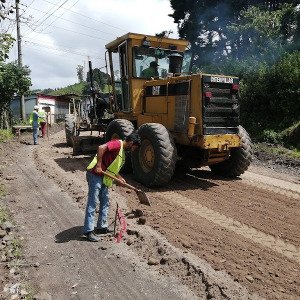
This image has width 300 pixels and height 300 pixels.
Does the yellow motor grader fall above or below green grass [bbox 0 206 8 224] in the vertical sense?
above

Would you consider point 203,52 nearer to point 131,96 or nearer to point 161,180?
point 131,96

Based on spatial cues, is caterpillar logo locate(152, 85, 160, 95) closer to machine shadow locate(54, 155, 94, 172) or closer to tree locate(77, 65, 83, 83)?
machine shadow locate(54, 155, 94, 172)

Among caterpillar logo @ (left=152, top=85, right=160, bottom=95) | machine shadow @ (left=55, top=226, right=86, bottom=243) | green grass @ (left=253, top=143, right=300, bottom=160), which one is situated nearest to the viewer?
machine shadow @ (left=55, top=226, right=86, bottom=243)

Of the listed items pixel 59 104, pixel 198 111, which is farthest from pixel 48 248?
pixel 59 104

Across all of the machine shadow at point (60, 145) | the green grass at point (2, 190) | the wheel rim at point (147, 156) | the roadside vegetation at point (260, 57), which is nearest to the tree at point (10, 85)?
the machine shadow at point (60, 145)

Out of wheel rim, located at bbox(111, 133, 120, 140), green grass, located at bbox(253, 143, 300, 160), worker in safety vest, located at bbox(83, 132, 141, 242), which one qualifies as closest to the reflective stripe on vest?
worker in safety vest, located at bbox(83, 132, 141, 242)

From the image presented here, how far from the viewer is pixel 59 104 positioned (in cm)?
3456

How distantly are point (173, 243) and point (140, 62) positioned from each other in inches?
224

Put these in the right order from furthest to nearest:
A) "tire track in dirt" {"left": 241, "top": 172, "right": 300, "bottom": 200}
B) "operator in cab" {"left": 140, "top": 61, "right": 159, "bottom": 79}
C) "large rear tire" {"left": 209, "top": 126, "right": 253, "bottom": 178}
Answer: "operator in cab" {"left": 140, "top": 61, "right": 159, "bottom": 79} → "large rear tire" {"left": 209, "top": 126, "right": 253, "bottom": 178} → "tire track in dirt" {"left": 241, "top": 172, "right": 300, "bottom": 200}

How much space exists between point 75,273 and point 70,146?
423 inches

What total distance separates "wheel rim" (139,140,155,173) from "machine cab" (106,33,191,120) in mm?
1634

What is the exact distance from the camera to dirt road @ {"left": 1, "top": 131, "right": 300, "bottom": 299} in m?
4.11

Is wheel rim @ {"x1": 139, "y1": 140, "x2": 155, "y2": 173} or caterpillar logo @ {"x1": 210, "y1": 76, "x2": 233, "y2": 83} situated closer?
caterpillar logo @ {"x1": 210, "y1": 76, "x2": 233, "y2": 83}

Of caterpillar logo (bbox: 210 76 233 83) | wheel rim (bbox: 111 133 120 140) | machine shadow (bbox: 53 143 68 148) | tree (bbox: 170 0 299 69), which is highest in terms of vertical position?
tree (bbox: 170 0 299 69)
